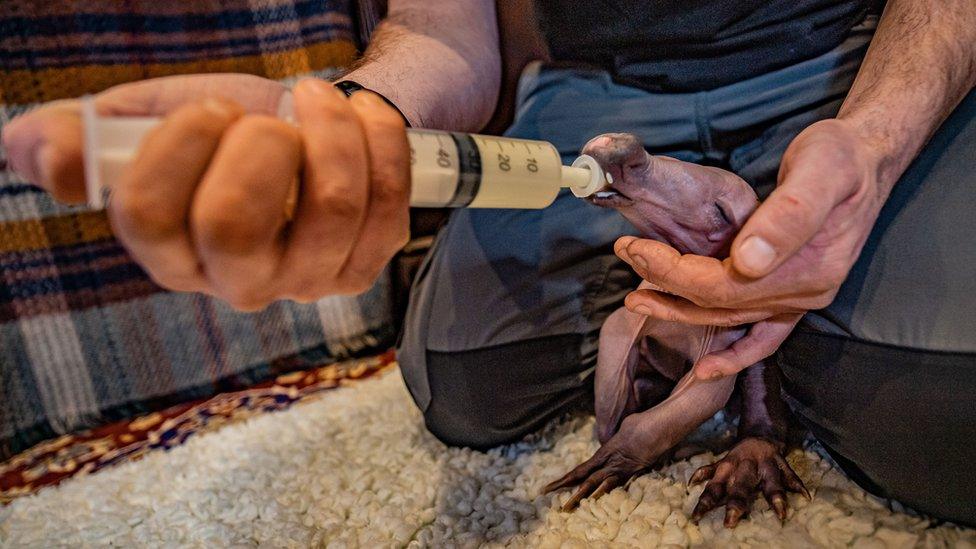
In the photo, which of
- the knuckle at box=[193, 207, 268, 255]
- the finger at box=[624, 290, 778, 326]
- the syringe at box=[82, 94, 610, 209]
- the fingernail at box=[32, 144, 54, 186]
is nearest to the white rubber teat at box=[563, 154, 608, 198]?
the syringe at box=[82, 94, 610, 209]

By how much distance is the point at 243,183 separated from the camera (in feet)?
1.53

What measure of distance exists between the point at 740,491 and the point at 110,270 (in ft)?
3.86

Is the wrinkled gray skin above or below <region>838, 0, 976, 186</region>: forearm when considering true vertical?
below

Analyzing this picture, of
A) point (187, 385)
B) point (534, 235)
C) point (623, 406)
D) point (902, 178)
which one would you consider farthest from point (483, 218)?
point (187, 385)

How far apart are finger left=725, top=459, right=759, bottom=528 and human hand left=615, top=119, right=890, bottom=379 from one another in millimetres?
147

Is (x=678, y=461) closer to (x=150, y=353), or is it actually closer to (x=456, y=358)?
(x=456, y=358)

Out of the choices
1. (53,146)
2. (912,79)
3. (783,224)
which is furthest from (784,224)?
(53,146)

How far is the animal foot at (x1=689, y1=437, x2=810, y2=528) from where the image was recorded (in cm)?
78

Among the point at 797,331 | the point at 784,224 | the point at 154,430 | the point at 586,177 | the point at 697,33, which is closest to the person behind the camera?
the point at 784,224

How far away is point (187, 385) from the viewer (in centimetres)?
136

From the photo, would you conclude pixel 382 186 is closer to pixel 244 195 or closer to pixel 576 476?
pixel 244 195

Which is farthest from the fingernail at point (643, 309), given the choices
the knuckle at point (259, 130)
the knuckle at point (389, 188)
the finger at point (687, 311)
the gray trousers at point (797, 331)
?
the knuckle at point (259, 130)

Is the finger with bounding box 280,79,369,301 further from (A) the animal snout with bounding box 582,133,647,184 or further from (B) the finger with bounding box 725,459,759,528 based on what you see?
(B) the finger with bounding box 725,459,759,528

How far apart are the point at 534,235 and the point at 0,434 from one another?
1071 mm
